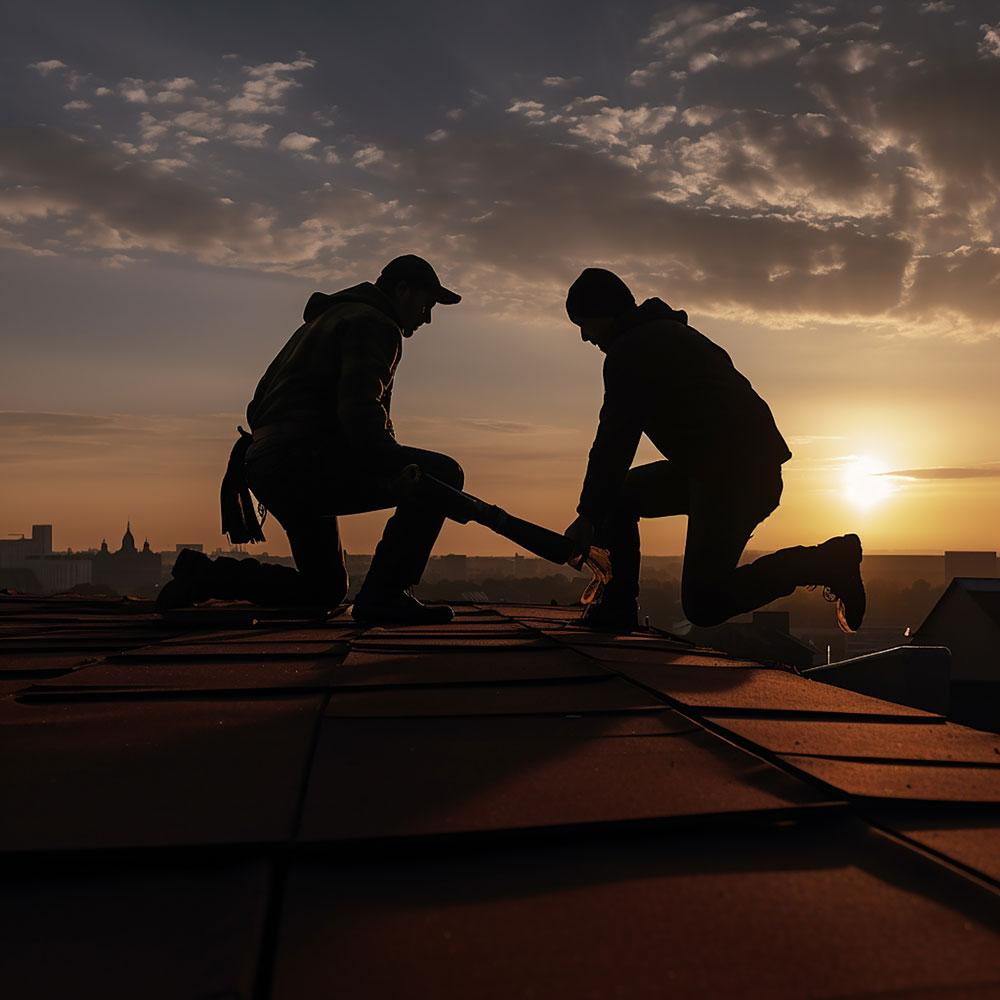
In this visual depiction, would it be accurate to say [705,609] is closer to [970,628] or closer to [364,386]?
[364,386]

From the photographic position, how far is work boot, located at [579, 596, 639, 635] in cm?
382

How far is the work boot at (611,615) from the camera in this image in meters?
3.82

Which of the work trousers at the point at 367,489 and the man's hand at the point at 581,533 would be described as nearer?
the man's hand at the point at 581,533

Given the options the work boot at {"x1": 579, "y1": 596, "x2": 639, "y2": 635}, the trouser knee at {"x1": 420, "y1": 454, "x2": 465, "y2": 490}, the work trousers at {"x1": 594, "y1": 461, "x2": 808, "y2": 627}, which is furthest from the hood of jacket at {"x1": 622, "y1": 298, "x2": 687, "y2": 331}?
the work boot at {"x1": 579, "y1": 596, "x2": 639, "y2": 635}

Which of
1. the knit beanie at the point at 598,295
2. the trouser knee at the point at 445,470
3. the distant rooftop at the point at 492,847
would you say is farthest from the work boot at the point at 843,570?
the distant rooftop at the point at 492,847

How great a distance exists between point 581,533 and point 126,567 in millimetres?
108787

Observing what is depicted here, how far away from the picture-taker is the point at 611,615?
3865mm

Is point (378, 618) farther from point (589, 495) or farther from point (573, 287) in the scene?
point (573, 287)

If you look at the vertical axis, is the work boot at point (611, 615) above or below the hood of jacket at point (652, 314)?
below

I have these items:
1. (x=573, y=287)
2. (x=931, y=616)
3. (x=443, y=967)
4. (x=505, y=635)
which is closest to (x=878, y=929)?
(x=443, y=967)

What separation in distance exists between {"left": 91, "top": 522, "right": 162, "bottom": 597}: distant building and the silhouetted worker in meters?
Result: 95.9

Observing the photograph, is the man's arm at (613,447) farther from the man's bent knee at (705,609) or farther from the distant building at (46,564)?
the distant building at (46,564)

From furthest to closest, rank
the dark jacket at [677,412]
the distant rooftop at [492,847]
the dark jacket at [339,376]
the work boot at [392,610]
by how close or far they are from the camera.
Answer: the work boot at [392,610]
the dark jacket at [339,376]
the dark jacket at [677,412]
the distant rooftop at [492,847]

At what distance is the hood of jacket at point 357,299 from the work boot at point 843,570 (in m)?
2.21
